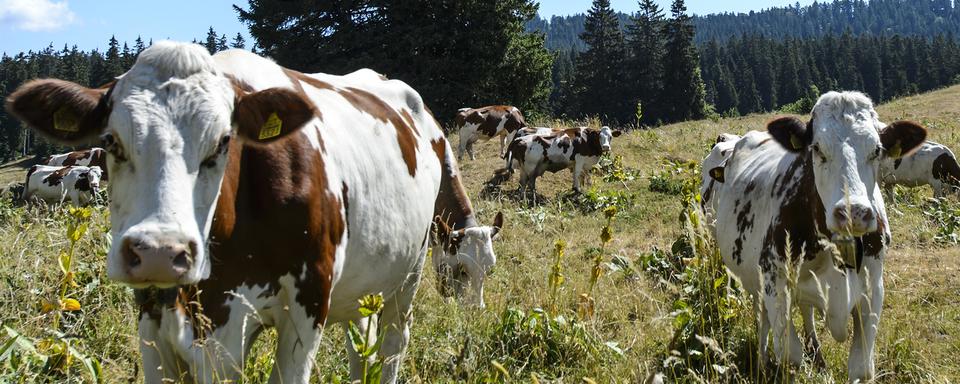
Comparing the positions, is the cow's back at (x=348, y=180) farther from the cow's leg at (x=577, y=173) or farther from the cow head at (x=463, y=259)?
the cow's leg at (x=577, y=173)

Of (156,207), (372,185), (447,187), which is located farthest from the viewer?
(447,187)

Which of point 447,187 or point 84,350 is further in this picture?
point 447,187

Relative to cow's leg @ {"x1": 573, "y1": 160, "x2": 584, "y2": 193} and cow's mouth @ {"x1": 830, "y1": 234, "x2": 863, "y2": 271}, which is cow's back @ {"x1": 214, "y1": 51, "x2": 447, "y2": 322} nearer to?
cow's mouth @ {"x1": 830, "y1": 234, "x2": 863, "y2": 271}

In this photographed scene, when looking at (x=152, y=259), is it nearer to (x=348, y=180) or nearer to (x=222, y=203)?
(x=222, y=203)

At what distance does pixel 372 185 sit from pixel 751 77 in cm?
10517

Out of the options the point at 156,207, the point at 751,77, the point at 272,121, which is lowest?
the point at 751,77

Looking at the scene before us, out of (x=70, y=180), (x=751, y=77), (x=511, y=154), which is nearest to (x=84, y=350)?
(x=511, y=154)

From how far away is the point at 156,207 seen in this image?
2.03 meters

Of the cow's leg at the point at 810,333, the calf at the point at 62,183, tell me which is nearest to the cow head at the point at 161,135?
the cow's leg at the point at 810,333

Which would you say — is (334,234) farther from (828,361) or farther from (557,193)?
(557,193)

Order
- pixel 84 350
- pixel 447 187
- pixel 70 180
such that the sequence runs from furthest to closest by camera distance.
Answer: pixel 70 180 → pixel 447 187 → pixel 84 350

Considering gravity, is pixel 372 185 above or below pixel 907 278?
above

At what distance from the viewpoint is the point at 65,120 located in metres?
2.34

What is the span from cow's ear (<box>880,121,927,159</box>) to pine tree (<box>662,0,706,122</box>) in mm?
56298
